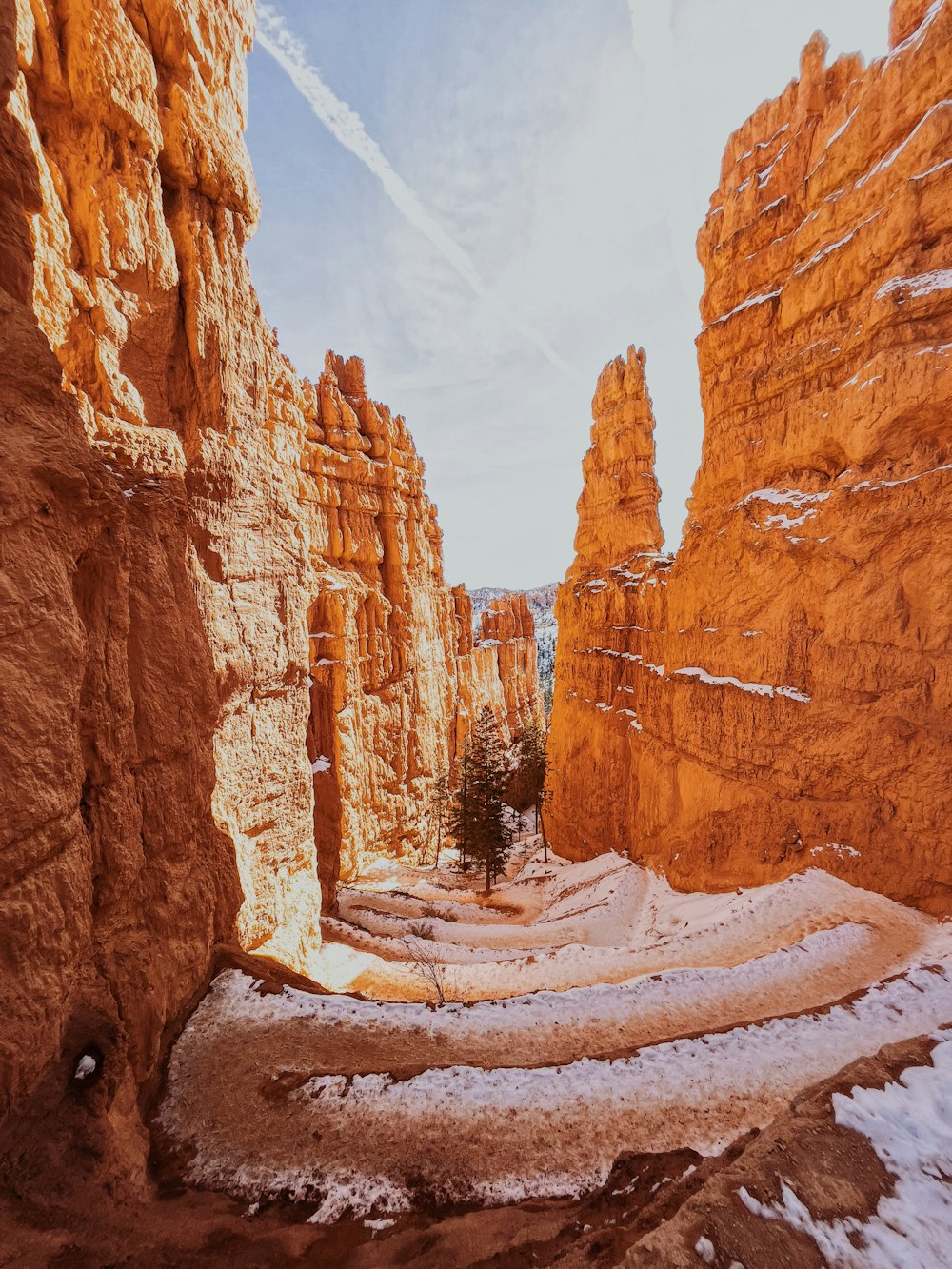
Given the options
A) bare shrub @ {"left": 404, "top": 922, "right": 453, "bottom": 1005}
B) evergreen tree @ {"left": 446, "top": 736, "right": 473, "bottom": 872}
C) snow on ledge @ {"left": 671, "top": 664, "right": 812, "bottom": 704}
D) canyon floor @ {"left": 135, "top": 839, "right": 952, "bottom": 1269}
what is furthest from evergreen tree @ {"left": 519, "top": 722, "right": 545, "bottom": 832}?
canyon floor @ {"left": 135, "top": 839, "right": 952, "bottom": 1269}

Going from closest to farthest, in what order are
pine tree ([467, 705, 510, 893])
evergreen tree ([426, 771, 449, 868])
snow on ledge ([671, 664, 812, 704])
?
snow on ledge ([671, 664, 812, 704]), pine tree ([467, 705, 510, 893]), evergreen tree ([426, 771, 449, 868])

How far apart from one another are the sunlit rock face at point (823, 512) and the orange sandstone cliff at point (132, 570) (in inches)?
591

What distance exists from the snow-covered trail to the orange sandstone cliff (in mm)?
1350

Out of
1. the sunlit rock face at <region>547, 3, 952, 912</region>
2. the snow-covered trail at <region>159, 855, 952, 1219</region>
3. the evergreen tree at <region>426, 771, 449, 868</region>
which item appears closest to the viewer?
the snow-covered trail at <region>159, 855, 952, 1219</region>

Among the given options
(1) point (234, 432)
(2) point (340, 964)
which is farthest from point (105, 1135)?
(1) point (234, 432)

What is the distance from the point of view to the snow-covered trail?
21.6ft

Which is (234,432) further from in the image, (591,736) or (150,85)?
(591,736)

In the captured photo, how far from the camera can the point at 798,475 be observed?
17.2 meters

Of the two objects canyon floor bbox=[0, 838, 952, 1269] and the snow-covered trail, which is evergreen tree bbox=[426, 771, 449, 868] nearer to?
the snow-covered trail

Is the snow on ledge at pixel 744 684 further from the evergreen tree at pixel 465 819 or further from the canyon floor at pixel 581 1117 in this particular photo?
the evergreen tree at pixel 465 819

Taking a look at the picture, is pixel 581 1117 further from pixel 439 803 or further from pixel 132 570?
pixel 439 803

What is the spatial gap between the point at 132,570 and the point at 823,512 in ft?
59.2

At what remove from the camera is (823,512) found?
1580 cm

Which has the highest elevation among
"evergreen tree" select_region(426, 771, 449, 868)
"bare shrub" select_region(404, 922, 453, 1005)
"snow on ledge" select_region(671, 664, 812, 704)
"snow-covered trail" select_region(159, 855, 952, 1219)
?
"snow on ledge" select_region(671, 664, 812, 704)
